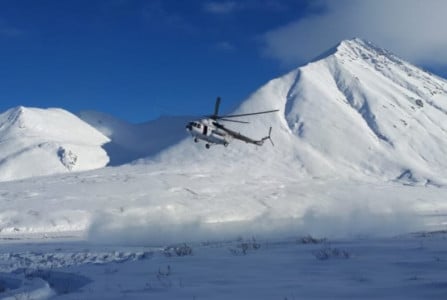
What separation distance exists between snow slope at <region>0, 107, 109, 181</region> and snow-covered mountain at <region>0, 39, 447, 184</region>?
279 millimetres

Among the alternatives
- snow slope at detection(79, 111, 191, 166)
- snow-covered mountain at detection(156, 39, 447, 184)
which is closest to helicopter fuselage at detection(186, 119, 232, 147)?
snow-covered mountain at detection(156, 39, 447, 184)

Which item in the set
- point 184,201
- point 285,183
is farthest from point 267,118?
point 184,201

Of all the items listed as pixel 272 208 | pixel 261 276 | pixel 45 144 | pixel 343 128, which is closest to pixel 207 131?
pixel 261 276

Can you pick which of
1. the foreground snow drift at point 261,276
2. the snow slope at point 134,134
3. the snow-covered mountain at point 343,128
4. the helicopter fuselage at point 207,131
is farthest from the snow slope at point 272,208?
the helicopter fuselage at point 207,131

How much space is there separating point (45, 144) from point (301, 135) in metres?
67.4

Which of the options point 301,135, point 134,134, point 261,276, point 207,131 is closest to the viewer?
point 261,276

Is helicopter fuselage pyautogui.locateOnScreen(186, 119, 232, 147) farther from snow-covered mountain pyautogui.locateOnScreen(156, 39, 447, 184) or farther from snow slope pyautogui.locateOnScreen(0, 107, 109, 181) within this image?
snow slope pyautogui.locateOnScreen(0, 107, 109, 181)

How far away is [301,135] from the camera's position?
5335 inches

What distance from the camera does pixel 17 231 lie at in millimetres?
58969

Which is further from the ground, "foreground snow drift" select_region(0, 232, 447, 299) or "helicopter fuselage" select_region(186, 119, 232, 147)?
"helicopter fuselage" select_region(186, 119, 232, 147)

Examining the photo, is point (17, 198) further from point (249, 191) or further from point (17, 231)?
point (249, 191)

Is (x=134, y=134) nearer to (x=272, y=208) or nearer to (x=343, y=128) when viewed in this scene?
(x=343, y=128)

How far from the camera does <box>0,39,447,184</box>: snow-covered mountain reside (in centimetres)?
12344

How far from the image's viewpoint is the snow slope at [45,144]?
12862 cm
